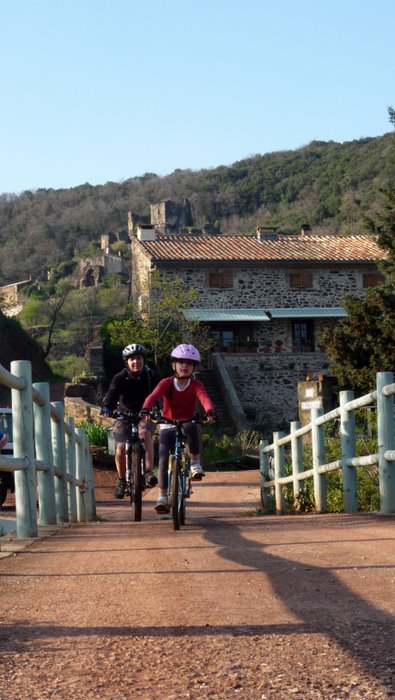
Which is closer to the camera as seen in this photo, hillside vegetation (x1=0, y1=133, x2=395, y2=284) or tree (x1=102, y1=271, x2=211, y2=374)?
tree (x1=102, y1=271, x2=211, y2=374)

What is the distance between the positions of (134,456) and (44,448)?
6.13 ft

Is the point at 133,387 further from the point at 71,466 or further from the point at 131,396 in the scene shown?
the point at 71,466

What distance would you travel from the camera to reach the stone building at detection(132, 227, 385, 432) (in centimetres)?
4734

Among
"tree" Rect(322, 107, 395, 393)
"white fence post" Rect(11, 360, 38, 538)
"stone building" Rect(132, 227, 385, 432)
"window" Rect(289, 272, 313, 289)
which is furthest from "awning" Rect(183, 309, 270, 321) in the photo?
"white fence post" Rect(11, 360, 38, 538)

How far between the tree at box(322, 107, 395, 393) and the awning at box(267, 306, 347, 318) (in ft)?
52.8

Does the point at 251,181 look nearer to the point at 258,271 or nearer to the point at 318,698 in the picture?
the point at 258,271

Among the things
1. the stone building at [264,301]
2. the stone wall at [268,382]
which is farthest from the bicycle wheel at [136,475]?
the stone wall at [268,382]

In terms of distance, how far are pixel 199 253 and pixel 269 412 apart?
26.4 ft

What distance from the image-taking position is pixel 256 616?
3930 mm

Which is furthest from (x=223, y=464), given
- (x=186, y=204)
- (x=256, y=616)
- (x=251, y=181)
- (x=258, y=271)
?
(x=251, y=181)

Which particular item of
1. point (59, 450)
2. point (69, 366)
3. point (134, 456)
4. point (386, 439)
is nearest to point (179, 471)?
point (134, 456)

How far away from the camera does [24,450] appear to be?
7.46 metres

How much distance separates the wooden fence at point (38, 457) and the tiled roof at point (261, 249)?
120ft

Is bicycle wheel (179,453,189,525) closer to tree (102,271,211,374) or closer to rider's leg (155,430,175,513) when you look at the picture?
rider's leg (155,430,175,513)
